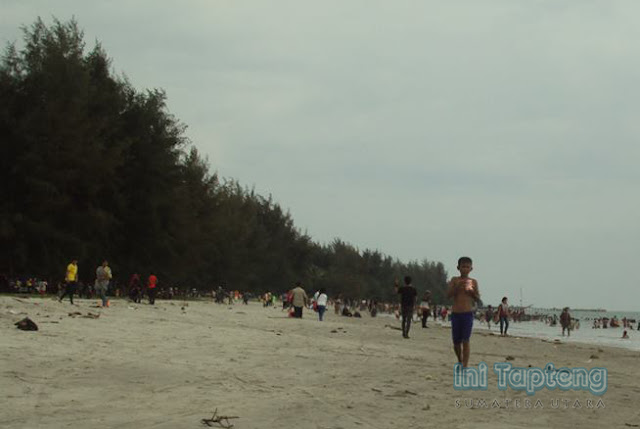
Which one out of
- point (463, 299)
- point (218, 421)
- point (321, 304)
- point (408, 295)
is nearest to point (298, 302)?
point (321, 304)

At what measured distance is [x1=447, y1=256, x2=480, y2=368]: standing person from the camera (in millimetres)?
10672

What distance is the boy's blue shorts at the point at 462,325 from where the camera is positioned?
10688 millimetres

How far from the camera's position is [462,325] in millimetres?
10750

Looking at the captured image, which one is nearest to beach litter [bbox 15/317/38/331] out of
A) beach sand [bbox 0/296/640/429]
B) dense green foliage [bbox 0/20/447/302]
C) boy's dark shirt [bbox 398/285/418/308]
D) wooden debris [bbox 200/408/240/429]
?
beach sand [bbox 0/296/640/429]

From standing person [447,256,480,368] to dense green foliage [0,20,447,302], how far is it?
30.4m

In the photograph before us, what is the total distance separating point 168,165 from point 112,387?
137ft

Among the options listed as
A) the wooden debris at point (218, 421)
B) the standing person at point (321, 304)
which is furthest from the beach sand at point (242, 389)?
the standing person at point (321, 304)

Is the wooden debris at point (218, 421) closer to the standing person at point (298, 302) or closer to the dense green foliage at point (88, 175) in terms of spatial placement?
the standing person at point (298, 302)

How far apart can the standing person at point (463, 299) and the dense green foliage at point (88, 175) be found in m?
30.4

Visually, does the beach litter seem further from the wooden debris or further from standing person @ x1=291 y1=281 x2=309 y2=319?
standing person @ x1=291 y1=281 x2=309 y2=319

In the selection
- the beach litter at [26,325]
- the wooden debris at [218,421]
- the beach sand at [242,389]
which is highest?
the beach litter at [26,325]

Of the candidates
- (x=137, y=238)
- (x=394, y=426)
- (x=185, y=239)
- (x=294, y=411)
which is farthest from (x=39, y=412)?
(x=185, y=239)

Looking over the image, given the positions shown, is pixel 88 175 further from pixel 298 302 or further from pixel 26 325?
pixel 26 325

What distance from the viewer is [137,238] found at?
4722cm
